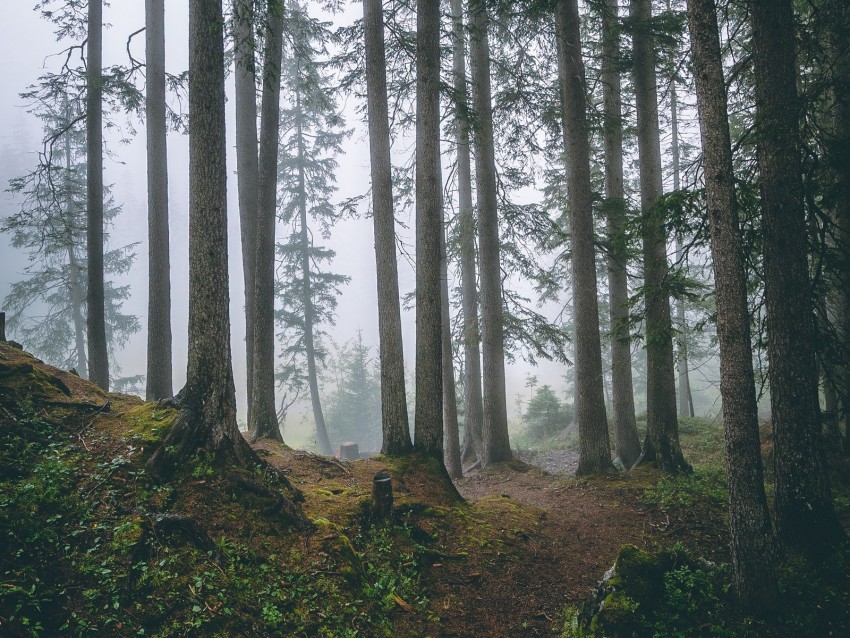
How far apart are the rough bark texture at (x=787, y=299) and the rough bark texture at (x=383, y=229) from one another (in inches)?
233

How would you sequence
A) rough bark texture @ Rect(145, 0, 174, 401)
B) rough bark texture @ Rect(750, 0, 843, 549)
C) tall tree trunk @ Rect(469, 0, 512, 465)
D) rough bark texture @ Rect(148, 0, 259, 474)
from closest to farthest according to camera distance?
rough bark texture @ Rect(750, 0, 843, 549), rough bark texture @ Rect(148, 0, 259, 474), rough bark texture @ Rect(145, 0, 174, 401), tall tree trunk @ Rect(469, 0, 512, 465)

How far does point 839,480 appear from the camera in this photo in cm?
855

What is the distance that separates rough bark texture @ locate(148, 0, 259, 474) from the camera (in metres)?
5.94

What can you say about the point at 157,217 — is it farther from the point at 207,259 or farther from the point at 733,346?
the point at 733,346

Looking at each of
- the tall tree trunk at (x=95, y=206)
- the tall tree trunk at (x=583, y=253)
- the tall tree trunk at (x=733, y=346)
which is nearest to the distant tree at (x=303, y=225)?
the tall tree trunk at (x=95, y=206)

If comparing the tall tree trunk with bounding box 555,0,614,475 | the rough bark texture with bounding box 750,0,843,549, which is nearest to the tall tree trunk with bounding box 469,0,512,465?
the tall tree trunk with bounding box 555,0,614,475

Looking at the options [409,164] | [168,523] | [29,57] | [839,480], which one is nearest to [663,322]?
[839,480]

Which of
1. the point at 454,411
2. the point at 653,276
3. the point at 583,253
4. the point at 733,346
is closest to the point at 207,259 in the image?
the point at 733,346

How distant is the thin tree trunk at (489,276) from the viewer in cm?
1325

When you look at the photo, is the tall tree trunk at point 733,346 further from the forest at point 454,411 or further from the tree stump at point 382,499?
the tree stump at point 382,499

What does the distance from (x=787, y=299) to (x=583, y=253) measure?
187 inches

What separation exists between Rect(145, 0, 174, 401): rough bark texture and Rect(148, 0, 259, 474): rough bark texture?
637 centimetres

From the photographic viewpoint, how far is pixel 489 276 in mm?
13406

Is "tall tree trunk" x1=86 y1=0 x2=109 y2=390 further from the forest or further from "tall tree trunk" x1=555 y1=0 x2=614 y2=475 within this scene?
"tall tree trunk" x1=555 y1=0 x2=614 y2=475
